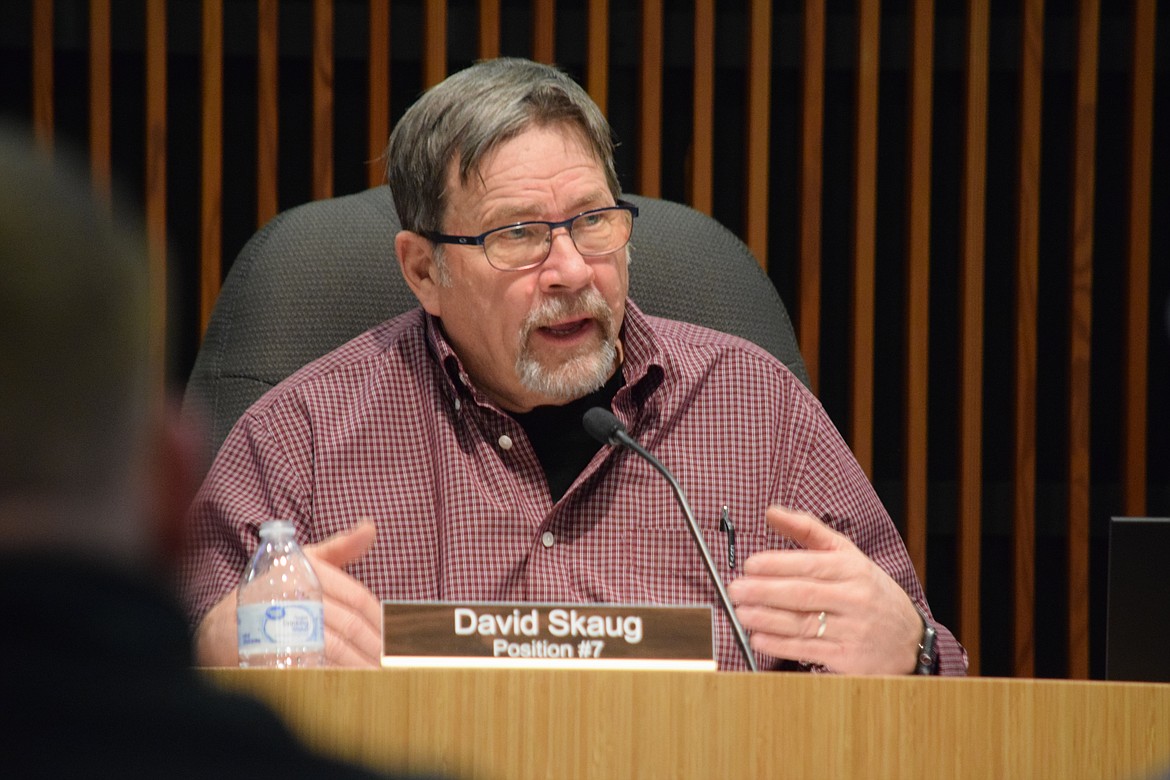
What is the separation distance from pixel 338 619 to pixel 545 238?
77 cm

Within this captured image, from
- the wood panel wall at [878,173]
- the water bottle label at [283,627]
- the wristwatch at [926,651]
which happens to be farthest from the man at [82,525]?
the wood panel wall at [878,173]

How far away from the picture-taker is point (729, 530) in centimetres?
194

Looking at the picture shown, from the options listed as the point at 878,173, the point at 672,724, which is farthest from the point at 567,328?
the point at 878,173

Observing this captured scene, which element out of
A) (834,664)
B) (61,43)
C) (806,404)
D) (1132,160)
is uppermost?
(61,43)

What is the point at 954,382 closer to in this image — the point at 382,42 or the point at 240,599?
the point at 382,42

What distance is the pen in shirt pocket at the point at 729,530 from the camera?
6.29ft

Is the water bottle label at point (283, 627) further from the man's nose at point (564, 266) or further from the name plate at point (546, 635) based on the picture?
the man's nose at point (564, 266)

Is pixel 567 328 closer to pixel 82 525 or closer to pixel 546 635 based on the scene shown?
pixel 546 635

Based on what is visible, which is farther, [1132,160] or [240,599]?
[1132,160]

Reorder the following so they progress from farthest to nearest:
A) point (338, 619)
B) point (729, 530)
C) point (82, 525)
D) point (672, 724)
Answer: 1. point (729, 530)
2. point (338, 619)
3. point (672, 724)
4. point (82, 525)

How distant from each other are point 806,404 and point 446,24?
1332 millimetres

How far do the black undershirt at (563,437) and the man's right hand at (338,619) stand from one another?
538mm

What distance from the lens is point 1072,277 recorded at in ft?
9.87

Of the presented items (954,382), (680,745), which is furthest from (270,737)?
(954,382)
